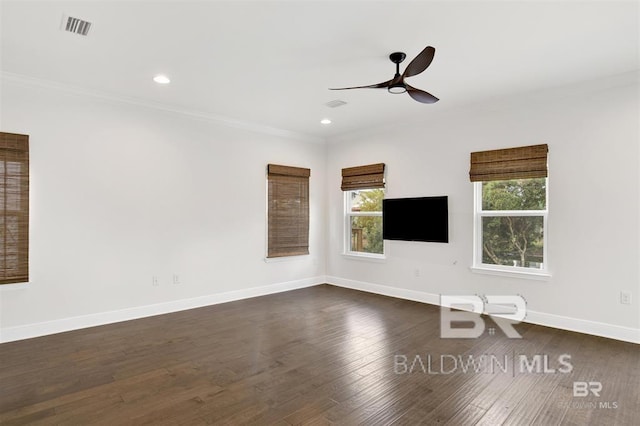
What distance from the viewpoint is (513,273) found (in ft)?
14.8

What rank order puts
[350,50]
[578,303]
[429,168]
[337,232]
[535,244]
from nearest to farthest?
[350,50] → [578,303] → [535,244] → [429,168] → [337,232]

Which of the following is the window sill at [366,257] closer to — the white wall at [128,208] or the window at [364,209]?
the window at [364,209]

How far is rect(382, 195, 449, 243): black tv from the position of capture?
518 cm

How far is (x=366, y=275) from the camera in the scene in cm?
623

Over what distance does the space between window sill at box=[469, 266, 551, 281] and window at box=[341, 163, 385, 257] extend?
1.69 metres

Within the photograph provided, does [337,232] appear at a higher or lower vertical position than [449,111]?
lower

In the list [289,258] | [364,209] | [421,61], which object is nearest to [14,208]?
[289,258]

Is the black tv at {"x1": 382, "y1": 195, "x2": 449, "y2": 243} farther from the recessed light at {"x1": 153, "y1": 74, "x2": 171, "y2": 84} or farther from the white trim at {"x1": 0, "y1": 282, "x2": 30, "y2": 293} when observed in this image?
the white trim at {"x1": 0, "y1": 282, "x2": 30, "y2": 293}

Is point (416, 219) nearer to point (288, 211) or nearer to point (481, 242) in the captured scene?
point (481, 242)

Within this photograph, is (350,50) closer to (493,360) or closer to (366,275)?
(493,360)

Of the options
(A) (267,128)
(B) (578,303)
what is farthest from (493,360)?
(A) (267,128)

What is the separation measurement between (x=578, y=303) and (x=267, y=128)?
494 cm

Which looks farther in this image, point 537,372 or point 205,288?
point 205,288

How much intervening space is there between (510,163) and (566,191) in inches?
27.4
